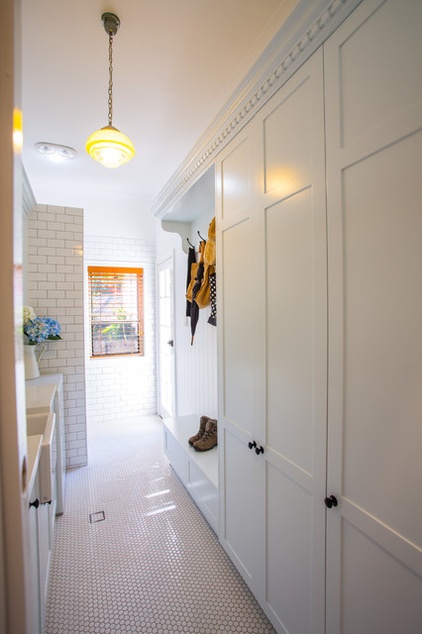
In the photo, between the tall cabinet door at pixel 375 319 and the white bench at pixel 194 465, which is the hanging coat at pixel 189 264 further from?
the tall cabinet door at pixel 375 319

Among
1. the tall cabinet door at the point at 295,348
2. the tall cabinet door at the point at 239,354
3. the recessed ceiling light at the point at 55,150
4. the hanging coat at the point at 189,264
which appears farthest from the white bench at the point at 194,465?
→ the recessed ceiling light at the point at 55,150

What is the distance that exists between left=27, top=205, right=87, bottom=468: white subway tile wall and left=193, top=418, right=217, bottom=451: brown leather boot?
4.23 feet

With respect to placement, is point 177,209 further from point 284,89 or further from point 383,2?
point 383,2

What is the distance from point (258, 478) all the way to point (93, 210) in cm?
358

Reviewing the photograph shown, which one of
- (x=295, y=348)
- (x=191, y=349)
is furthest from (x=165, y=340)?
(x=295, y=348)

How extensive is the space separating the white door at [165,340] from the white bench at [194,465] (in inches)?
30.9

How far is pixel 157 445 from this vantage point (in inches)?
136

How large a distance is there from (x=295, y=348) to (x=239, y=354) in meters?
0.47

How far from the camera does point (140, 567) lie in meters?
1.82

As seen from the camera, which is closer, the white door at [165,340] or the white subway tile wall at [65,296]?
the white subway tile wall at [65,296]

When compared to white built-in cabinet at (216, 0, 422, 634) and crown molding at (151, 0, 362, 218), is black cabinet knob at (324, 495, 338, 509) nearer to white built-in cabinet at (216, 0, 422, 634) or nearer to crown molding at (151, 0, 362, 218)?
white built-in cabinet at (216, 0, 422, 634)

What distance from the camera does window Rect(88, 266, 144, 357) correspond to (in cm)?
403

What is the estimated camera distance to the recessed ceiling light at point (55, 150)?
2.66 metres

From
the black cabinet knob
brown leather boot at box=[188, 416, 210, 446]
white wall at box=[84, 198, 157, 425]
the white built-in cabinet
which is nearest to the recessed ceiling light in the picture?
white wall at box=[84, 198, 157, 425]
